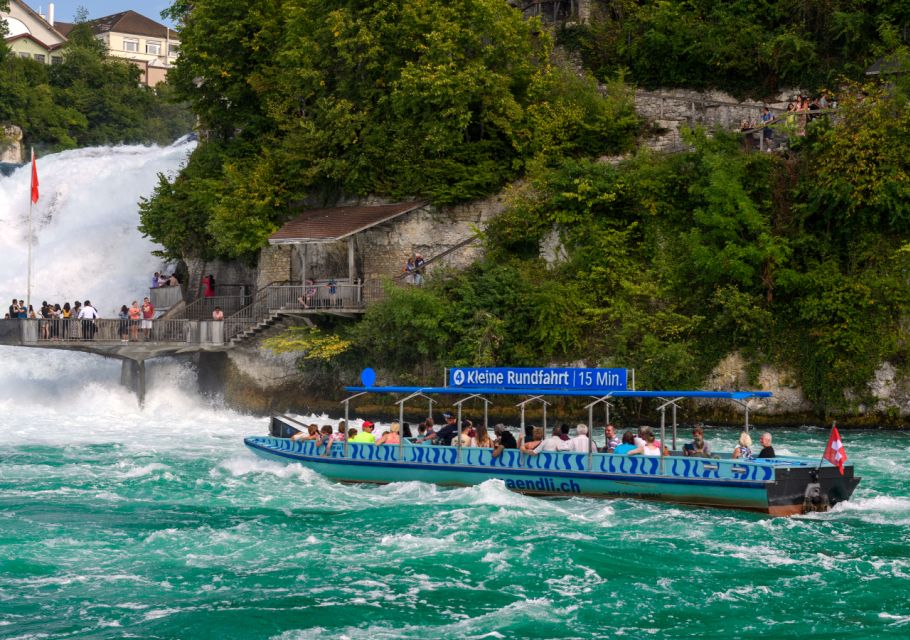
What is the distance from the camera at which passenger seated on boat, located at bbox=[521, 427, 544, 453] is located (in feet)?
86.9

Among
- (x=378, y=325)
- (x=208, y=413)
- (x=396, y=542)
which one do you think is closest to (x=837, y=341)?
(x=378, y=325)

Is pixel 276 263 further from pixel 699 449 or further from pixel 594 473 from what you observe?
pixel 699 449

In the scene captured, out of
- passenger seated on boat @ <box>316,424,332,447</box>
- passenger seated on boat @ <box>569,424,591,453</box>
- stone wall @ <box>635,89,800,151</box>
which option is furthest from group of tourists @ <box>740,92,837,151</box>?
passenger seated on boat @ <box>316,424,332,447</box>

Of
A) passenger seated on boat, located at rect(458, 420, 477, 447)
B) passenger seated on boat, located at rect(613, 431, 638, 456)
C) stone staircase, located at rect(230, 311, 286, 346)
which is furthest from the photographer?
stone staircase, located at rect(230, 311, 286, 346)

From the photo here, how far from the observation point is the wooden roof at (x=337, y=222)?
4109 centimetres

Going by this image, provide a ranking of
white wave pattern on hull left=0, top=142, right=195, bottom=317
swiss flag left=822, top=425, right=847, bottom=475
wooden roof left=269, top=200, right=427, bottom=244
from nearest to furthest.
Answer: swiss flag left=822, top=425, right=847, bottom=475 < wooden roof left=269, top=200, right=427, bottom=244 < white wave pattern on hull left=0, top=142, right=195, bottom=317

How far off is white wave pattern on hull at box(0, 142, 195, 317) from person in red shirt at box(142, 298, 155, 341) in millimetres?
5405

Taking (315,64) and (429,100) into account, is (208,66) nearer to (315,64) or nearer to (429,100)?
(315,64)

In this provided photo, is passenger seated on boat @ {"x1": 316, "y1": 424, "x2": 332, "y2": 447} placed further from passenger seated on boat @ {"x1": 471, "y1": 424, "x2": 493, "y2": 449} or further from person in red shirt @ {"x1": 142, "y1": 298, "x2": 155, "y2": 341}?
person in red shirt @ {"x1": 142, "y1": 298, "x2": 155, "y2": 341}

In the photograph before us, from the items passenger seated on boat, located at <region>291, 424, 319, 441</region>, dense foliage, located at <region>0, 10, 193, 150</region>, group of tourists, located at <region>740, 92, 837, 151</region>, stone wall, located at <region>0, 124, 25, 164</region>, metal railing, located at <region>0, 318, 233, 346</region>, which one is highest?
dense foliage, located at <region>0, 10, 193, 150</region>

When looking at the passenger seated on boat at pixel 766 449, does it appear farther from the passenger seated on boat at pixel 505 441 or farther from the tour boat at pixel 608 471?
the passenger seated on boat at pixel 505 441

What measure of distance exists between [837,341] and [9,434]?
23.3 meters

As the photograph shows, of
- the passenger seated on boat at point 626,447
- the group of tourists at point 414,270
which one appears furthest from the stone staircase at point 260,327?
the passenger seated on boat at point 626,447

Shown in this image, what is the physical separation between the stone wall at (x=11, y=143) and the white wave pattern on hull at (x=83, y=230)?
30.0 metres
